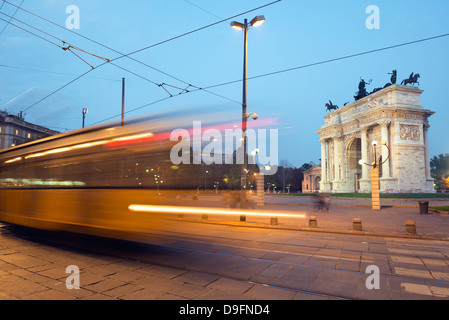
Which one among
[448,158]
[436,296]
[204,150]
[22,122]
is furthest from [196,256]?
[448,158]

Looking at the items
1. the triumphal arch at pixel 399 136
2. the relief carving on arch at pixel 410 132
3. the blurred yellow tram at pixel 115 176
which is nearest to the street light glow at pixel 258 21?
the blurred yellow tram at pixel 115 176

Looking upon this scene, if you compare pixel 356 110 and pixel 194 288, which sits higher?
pixel 356 110

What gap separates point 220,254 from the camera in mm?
6945

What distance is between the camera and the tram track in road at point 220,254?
5.18 m

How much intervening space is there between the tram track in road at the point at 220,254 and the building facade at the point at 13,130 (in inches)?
2502

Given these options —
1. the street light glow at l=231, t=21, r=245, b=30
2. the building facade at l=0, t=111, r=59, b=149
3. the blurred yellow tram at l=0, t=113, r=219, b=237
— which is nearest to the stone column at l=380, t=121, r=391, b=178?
the street light glow at l=231, t=21, r=245, b=30

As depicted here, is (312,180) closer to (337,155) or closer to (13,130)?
(337,155)

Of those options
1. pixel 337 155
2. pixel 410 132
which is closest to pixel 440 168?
pixel 337 155

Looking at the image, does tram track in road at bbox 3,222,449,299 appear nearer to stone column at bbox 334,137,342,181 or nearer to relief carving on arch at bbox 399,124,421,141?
relief carving on arch at bbox 399,124,421,141

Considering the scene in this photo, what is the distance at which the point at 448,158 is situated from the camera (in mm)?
107438

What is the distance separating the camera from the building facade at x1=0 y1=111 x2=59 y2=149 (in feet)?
205

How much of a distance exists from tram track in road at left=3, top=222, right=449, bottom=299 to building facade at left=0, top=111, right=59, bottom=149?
6355cm

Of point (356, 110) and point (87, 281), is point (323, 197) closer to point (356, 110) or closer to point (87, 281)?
point (87, 281)
